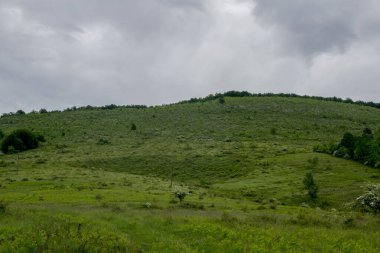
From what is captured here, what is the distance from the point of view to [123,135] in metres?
102

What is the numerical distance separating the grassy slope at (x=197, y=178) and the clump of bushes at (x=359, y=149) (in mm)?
3741

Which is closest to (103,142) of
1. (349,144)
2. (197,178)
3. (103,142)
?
(103,142)

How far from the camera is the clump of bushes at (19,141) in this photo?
89312 mm

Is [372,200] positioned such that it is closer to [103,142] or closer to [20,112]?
[103,142]

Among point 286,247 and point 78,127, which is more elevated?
point 78,127

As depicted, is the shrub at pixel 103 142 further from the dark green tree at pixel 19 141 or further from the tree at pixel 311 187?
the tree at pixel 311 187

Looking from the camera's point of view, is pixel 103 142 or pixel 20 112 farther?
pixel 20 112

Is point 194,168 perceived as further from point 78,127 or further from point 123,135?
point 78,127

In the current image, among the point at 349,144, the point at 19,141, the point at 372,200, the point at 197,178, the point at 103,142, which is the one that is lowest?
the point at 197,178

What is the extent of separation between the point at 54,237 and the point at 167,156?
58.8 meters

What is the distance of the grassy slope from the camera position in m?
21.7

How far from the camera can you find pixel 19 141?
294 ft

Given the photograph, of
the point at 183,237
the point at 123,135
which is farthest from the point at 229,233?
the point at 123,135

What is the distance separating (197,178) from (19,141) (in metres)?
42.0
